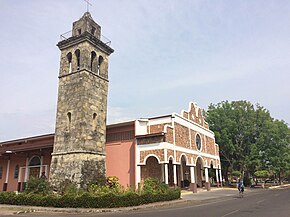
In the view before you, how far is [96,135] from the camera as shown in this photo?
76.9 ft

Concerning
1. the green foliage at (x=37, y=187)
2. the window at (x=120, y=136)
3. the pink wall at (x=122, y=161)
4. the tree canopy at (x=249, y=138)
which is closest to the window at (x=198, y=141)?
the window at (x=120, y=136)

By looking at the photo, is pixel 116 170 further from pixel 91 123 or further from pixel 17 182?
pixel 17 182

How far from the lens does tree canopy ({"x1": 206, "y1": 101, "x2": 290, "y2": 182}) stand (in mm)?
40384

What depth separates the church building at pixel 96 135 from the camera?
870 inches

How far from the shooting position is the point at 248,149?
42.0 metres

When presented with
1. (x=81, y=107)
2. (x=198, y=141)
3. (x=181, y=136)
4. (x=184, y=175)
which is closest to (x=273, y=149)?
(x=198, y=141)

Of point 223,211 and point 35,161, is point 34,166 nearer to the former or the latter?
point 35,161

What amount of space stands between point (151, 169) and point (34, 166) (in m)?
13.8

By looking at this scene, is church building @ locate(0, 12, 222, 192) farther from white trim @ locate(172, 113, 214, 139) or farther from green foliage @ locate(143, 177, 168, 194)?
green foliage @ locate(143, 177, 168, 194)

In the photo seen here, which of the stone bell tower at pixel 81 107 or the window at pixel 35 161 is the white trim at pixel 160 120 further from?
the window at pixel 35 161

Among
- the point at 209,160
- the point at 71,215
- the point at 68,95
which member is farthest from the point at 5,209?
the point at 209,160

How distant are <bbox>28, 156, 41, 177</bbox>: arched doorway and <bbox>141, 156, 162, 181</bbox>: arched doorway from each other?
12.5 metres

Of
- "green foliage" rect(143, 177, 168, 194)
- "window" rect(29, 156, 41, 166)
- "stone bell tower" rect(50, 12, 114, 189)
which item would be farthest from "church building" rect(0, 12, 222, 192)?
"green foliage" rect(143, 177, 168, 194)

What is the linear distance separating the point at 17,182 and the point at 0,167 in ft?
16.3
